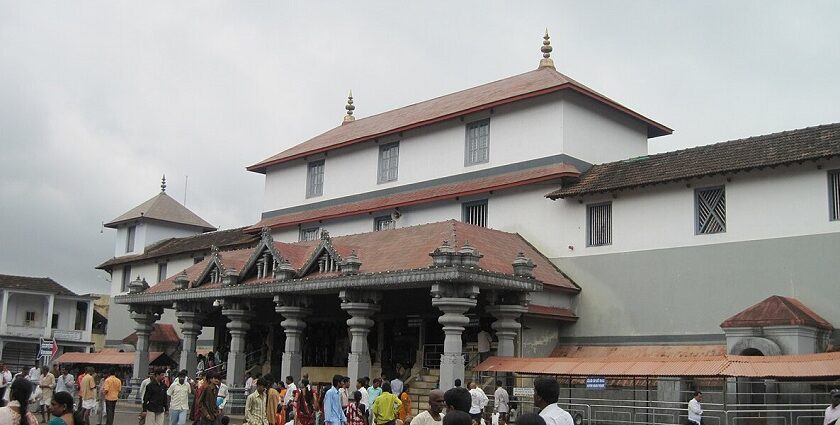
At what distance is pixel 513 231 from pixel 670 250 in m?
5.98

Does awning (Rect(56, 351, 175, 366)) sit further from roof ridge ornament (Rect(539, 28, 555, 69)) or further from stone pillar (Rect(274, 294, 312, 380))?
roof ridge ornament (Rect(539, 28, 555, 69))

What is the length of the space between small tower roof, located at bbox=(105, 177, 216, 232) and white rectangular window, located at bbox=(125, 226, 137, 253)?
2.11ft

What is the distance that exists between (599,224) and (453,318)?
7.88 metres

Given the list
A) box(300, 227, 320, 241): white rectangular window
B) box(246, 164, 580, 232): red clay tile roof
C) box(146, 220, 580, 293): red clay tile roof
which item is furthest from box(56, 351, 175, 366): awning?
box(146, 220, 580, 293): red clay tile roof

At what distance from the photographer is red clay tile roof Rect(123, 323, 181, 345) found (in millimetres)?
47969

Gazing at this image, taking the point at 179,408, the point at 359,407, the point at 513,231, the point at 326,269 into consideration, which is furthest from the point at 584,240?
the point at 179,408

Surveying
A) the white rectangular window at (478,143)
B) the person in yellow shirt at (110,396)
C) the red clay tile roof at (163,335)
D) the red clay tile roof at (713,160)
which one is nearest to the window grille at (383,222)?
the white rectangular window at (478,143)

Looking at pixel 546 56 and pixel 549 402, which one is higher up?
pixel 546 56

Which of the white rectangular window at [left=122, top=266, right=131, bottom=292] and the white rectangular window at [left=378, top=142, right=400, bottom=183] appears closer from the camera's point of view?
the white rectangular window at [left=378, top=142, right=400, bottom=183]

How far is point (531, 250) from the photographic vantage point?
30719 mm

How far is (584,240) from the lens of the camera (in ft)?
98.3

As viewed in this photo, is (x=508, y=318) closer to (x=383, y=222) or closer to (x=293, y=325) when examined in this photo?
(x=293, y=325)

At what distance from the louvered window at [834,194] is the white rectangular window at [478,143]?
484 inches

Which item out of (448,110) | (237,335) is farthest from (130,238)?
(448,110)
